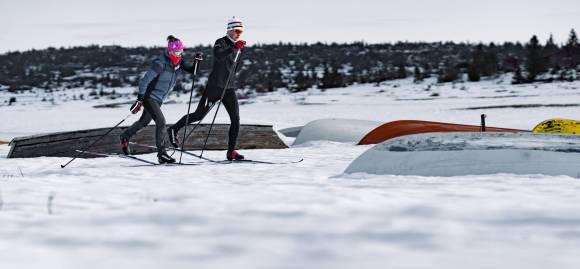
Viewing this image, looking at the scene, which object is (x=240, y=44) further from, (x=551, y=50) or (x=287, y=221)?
(x=551, y=50)

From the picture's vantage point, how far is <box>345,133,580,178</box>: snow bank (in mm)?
6449

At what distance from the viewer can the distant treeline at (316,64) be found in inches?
1727

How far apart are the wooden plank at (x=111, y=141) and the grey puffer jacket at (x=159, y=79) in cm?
230

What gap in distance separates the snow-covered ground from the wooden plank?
140 inches

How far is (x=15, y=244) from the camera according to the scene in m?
3.60

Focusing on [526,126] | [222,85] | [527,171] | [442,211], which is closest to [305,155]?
[222,85]

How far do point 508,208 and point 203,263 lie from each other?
6.83 ft

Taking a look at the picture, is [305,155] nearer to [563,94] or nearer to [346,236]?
[346,236]

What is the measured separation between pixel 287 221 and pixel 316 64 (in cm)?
8743

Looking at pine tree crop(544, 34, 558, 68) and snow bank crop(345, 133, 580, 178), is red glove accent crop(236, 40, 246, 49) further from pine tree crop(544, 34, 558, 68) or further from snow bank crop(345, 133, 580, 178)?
pine tree crop(544, 34, 558, 68)

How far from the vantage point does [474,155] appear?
679cm

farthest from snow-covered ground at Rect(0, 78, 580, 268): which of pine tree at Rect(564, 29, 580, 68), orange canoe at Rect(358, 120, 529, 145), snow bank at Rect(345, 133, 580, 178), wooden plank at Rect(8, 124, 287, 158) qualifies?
pine tree at Rect(564, 29, 580, 68)

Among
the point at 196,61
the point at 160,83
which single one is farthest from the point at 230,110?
the point at 160,83

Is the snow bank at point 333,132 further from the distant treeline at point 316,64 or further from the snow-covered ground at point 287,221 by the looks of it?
the distant treeline at point 316,64
